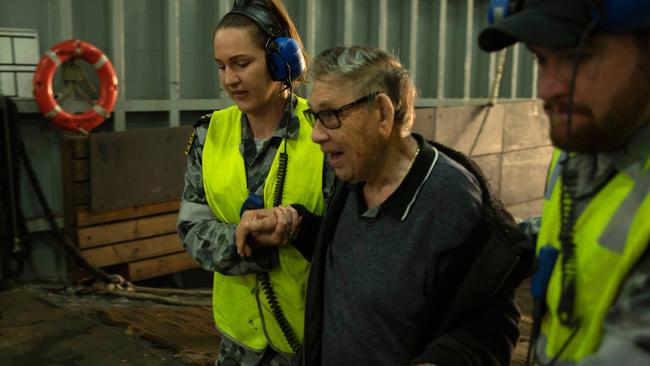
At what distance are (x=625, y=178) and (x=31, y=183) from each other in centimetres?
506

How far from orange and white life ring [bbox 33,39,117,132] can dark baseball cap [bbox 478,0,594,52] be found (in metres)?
4.56

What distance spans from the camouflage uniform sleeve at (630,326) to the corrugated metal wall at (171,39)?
499cm

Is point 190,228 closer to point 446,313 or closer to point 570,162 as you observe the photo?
point 446,313

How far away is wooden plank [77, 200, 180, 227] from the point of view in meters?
5.54

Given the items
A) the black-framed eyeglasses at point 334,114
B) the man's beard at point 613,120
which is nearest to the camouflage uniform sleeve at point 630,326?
the man's beard at point 613,120

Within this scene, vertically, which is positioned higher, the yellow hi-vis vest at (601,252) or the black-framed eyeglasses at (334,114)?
the black-framed eyeglasses at (334,114)

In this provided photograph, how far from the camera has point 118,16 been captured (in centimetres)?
556

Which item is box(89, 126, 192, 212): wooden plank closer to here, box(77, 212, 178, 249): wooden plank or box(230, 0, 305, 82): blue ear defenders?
box(77, 212, 178, 249): wooden plank

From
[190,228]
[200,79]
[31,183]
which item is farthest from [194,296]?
[190,228]

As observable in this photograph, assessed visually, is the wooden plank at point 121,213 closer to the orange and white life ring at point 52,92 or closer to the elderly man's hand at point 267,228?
the orange and white life ring at point 52,92

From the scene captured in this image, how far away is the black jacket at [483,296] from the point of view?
1596mm

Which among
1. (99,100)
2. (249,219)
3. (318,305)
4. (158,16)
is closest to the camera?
(318,305)

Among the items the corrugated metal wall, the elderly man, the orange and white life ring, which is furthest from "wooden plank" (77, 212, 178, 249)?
the elderly man

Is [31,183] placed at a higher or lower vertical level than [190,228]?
lower
